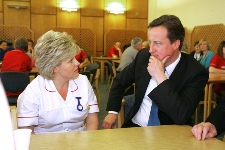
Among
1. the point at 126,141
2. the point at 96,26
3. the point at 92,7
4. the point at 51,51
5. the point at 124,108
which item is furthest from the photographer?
the point at 96,26

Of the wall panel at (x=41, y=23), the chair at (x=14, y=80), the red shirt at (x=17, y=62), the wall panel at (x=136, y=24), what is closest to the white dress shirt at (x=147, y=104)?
the chair at (x=14, y=80)

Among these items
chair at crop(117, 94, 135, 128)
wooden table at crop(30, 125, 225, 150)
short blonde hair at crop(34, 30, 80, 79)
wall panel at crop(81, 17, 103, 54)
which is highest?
wall panel at crop(81, 17, 103, 54)

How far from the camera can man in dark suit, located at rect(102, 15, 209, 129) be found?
1.66 metres

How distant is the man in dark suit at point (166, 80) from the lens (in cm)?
166

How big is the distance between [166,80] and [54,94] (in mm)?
752

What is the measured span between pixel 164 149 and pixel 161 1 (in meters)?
10.6

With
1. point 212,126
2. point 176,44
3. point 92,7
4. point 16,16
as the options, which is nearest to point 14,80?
point 176,44

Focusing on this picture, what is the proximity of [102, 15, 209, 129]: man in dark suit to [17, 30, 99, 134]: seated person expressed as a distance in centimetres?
33

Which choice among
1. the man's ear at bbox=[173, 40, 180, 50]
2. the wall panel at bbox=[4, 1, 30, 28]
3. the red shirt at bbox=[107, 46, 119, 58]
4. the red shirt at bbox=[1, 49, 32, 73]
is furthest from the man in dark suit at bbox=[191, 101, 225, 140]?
the wall panel at bbox=[4, 1, 30, 28]

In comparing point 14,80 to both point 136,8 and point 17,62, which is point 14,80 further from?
point 136,8

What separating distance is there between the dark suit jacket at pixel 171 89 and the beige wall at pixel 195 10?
6462 mm

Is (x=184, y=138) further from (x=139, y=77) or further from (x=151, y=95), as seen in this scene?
(x=139, y=77)

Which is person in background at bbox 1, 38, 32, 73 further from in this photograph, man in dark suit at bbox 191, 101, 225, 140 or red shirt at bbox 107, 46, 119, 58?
red shirt at bbox 107, 46, 119, 58

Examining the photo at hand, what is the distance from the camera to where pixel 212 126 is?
145 cm
